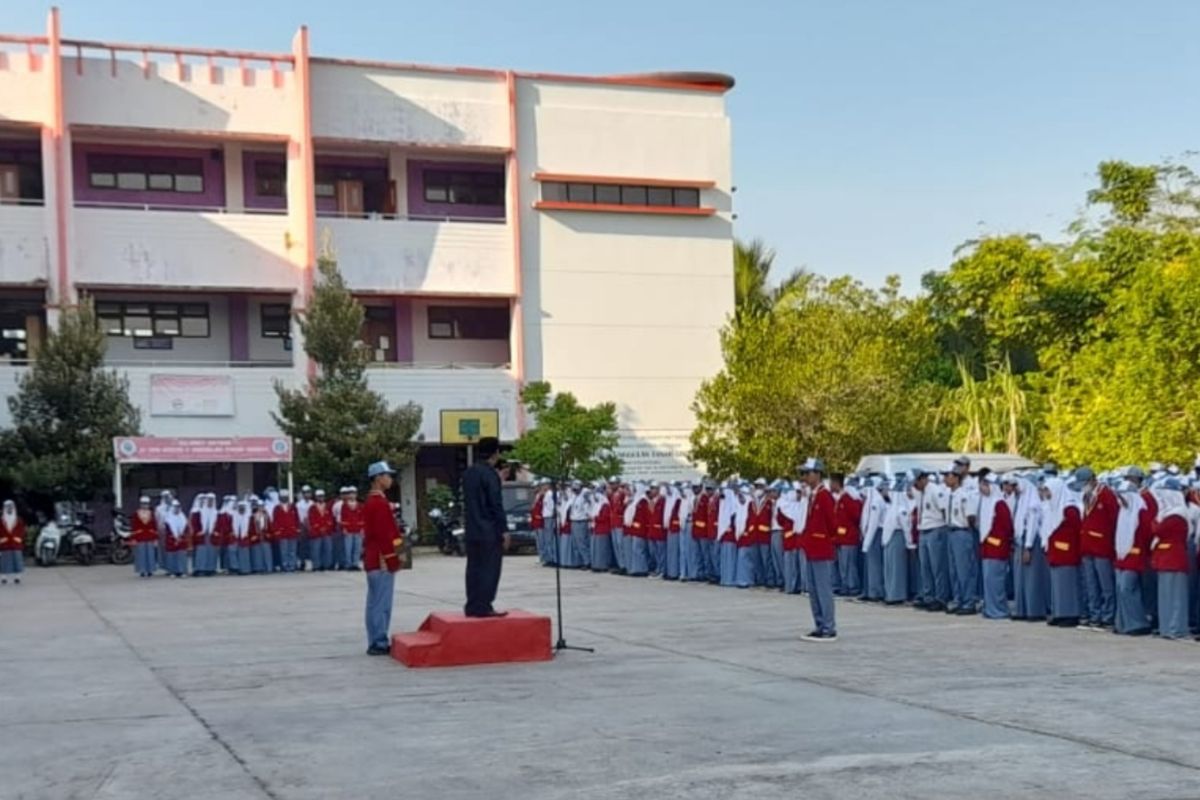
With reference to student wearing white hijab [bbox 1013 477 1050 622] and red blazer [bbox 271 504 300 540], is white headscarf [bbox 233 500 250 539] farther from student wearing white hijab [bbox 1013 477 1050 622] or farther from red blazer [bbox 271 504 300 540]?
student wearing white hijab [bbox 1013 477 1050 622]

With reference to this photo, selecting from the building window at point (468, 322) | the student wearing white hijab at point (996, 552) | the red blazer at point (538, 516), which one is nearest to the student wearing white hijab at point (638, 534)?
the red blazer at point (538, 516)

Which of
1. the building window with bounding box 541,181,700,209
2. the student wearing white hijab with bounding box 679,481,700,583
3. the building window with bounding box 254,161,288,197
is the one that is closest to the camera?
the student wearing white hijab with bounding box 679,481,700,583

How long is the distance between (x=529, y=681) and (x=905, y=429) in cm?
2581

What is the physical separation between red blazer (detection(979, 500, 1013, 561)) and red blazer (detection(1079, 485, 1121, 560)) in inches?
48.3

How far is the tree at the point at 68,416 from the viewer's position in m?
32.4

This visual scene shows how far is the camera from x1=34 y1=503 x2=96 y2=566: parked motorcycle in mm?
31219

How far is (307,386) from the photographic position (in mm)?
35938

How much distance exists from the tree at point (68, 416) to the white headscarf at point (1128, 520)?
79.7 ft

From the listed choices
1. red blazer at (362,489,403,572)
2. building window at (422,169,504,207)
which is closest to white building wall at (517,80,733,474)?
building window at (422,169,504,207)

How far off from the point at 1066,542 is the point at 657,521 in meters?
10.3

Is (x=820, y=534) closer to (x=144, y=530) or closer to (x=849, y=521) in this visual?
(x=849, y=521)

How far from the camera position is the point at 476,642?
41.4ft

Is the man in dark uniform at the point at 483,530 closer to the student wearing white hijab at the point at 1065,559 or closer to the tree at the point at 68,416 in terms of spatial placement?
the student wearing white hijab at the point at 1065,559

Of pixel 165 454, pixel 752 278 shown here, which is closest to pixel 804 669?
pixel 165 454
